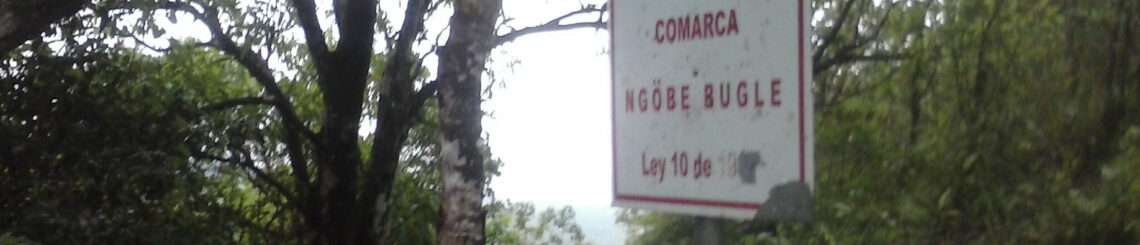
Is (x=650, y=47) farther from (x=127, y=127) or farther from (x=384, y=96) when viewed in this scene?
(x=384, y=96)

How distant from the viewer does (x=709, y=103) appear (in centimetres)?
313

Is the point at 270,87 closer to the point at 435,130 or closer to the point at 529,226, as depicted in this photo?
the point at 435,130

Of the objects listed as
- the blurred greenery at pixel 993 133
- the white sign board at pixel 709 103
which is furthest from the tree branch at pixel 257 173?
the white sign board at pixel 709 103

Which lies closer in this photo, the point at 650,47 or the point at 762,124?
the point at 762,124

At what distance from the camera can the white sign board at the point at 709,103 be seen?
2.94 meters

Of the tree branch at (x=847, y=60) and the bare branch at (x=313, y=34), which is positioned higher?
the bare branch at (x=313, y=34)

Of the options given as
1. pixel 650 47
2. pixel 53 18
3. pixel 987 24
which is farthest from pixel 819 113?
pixel 53 18

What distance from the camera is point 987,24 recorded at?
560cm

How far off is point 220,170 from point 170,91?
127 centimetres

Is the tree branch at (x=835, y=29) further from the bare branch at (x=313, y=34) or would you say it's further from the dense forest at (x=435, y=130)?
the bare branch at (x=313, y=34)

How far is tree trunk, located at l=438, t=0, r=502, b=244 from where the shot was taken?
6973 millimetres

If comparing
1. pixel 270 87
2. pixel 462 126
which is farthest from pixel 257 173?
pixel 462 126

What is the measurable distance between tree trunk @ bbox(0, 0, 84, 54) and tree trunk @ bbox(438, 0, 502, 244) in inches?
116

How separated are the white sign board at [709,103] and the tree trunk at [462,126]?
3.51 m
